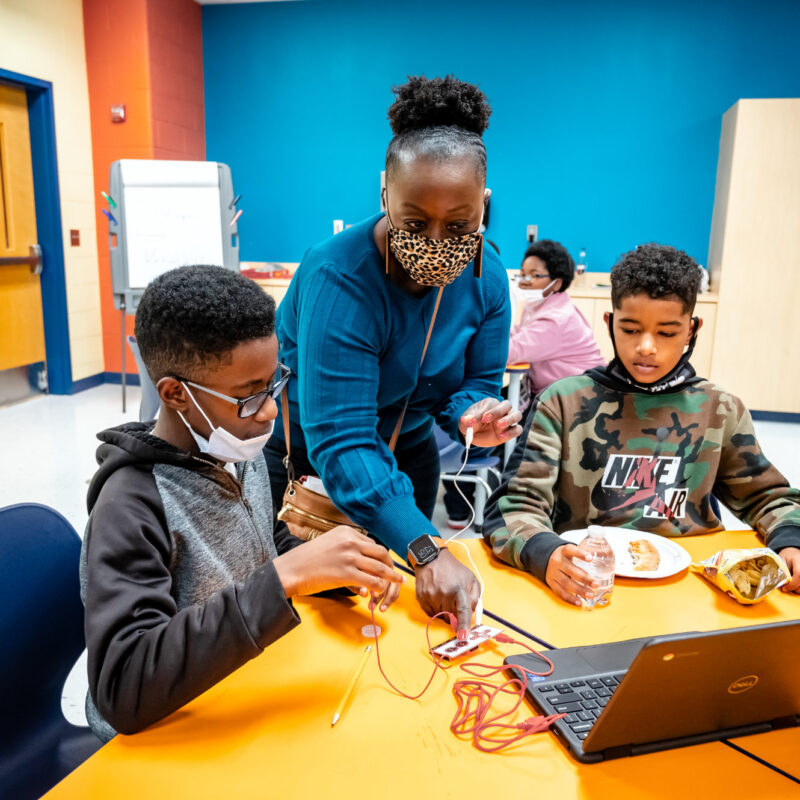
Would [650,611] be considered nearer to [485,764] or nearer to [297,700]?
[485,764]

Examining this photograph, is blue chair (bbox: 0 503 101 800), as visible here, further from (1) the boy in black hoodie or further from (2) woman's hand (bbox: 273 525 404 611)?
(2) woman's hand (bbox: 273 525 404 611)

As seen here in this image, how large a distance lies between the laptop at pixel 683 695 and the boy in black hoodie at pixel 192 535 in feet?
0.91

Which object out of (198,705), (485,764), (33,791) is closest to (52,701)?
(33,791)

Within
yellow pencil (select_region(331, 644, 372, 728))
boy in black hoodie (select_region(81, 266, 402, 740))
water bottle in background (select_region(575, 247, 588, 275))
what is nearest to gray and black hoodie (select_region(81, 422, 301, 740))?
boy in black hoodie (select_region(81, 266, 402, 740))

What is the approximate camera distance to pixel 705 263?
512 centimetres

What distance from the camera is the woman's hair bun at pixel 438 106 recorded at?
1.07 metres

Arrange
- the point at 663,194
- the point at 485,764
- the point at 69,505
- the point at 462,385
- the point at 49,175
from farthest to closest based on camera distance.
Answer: the point at 663,194 → the point at 49,175 → the point at 69,505 → the point at 462,385 → the point at 485,764

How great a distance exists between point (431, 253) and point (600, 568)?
22.1 inches

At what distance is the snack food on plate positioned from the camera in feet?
3.80

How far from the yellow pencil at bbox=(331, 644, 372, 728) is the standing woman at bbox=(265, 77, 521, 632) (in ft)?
0.42

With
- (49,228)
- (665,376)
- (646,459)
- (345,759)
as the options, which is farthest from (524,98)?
(345,759)

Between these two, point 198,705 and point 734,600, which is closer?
point 198,705

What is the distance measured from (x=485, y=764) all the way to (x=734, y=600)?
578 millimetres

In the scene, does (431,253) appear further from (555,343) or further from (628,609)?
(555,343)
